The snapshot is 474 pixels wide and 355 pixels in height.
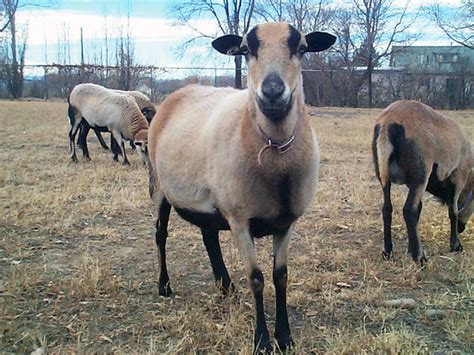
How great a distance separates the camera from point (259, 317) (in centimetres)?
371

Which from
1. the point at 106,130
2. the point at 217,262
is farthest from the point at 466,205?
the point at 106,130

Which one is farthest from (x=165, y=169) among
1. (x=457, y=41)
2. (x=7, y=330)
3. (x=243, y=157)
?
(x=457, y=41)

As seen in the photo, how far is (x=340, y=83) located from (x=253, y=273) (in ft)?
115

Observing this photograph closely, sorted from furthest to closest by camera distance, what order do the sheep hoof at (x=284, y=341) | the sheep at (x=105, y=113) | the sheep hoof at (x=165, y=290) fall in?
the sheep at (x=105, y=113) → the sheep hoof at (x=165, y=290) → the sheep hoof at (x=284, y=341)

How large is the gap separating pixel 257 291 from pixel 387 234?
7.79 feet

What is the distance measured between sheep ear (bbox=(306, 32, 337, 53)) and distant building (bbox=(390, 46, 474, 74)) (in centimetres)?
3292

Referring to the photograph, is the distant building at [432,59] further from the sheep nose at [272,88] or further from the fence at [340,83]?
the sheep nose at [272,88]

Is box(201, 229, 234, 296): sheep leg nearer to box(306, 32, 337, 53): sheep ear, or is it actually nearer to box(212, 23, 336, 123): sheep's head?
box(212, 23, 336, 123): sheep's head

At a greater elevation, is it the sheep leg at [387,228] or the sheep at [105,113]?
the sheep at [105,113]

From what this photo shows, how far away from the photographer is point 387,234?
18.4ft

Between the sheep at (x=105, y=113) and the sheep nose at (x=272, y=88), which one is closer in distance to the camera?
the sheep nose at (x=272, y=88)

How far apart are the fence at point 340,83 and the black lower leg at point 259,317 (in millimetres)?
30996

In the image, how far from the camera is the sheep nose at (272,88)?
3.19 metres

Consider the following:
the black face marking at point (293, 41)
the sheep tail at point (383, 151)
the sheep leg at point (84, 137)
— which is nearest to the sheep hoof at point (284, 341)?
the black face marking at point (293, 41)
